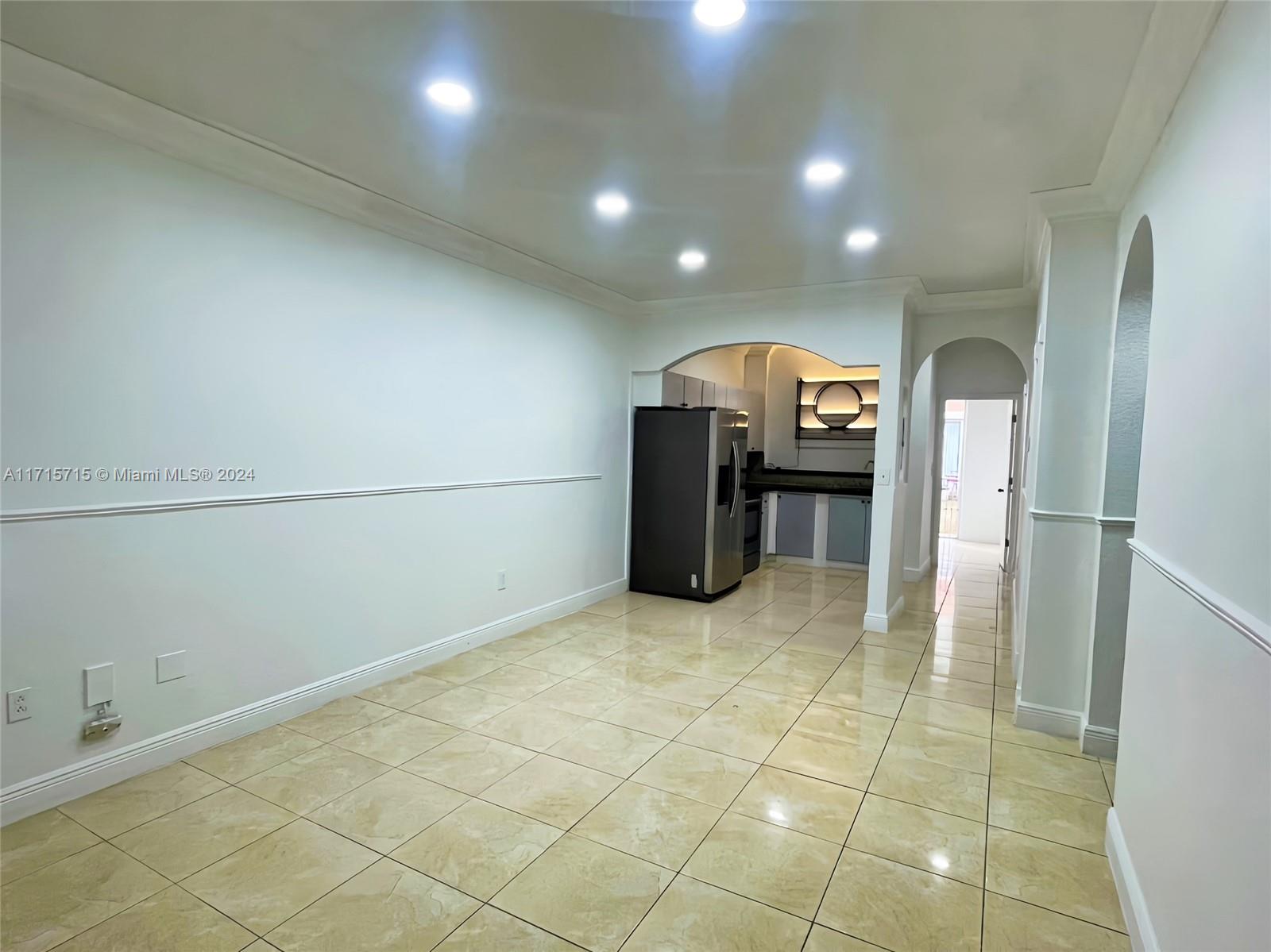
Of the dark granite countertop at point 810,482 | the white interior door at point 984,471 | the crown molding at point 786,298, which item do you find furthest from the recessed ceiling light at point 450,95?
the white interior door at point 984,471

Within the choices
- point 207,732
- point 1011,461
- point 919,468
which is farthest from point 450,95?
point 1011,461

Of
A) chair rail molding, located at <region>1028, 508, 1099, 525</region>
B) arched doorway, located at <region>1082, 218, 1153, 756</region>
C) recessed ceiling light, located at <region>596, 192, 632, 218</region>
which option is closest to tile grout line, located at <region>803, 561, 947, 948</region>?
arched doorway, located at <region>1082, 218, 1153, 756</region>

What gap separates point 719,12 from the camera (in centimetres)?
171

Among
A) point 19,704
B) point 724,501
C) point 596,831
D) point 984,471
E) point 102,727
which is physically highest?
point 984,471

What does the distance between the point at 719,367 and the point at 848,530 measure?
2.34 meters

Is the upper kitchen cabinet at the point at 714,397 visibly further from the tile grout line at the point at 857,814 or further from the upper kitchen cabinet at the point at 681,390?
the tile grout line at the point at 857,814

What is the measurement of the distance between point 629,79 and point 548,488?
121 inches

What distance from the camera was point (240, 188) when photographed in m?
2.76

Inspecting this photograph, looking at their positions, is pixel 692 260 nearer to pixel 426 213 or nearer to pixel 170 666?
pixel 426 213

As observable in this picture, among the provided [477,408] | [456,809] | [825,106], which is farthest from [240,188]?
[456,809]

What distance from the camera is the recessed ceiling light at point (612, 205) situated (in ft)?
10.1

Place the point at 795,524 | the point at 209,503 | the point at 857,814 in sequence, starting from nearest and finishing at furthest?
the point at 857,814 → the point at 209,503 → the point at 795,524

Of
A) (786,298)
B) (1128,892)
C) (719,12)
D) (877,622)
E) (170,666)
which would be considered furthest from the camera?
(786,298)

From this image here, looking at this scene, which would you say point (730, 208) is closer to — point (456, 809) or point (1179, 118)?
point (1179, 118)
